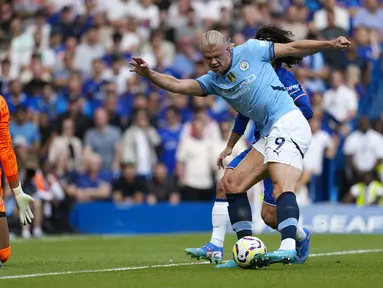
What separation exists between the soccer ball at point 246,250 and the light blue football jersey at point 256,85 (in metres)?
1.04

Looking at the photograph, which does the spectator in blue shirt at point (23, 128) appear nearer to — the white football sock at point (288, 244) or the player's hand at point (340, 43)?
the white football sock at point (288, 244)

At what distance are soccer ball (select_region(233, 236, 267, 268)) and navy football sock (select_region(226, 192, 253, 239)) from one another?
1.98ft

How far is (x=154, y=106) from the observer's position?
808 inches

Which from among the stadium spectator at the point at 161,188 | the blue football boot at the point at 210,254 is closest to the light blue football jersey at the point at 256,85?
the blue football boot at the point at 210,254

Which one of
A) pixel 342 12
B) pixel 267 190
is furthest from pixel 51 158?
Answer: pixel 267 190

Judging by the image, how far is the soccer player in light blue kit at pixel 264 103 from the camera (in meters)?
9.21

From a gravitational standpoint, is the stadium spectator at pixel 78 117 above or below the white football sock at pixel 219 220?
above

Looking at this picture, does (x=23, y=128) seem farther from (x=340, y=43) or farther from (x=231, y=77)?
(x=340, y=43)

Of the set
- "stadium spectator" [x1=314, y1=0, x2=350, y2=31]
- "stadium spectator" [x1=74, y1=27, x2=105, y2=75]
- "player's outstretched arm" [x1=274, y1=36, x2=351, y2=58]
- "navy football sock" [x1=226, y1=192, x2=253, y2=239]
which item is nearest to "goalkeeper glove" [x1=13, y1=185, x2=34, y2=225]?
"navy football sock" [x1=226, y1=192, x2=253, y2=239]

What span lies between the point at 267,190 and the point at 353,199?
29.4ft

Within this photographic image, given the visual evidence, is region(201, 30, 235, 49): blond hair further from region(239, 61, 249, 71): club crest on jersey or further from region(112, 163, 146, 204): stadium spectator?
region(112, 163, 146, 204): stadium spectator

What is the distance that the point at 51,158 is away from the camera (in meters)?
19.5

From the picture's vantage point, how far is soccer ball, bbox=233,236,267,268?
9.23 metres

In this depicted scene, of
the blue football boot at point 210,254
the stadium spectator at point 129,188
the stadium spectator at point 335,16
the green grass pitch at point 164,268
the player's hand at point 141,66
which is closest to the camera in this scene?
the green grass pitch at point 164,268
